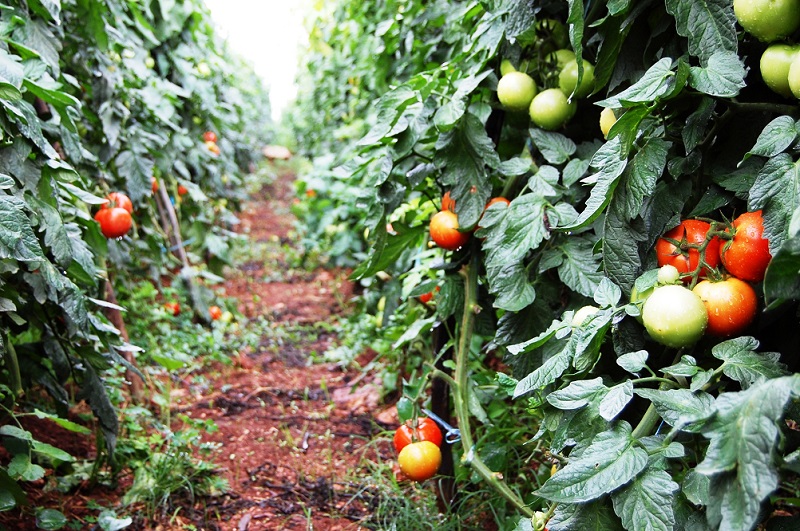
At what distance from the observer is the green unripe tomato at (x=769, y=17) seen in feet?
2.75

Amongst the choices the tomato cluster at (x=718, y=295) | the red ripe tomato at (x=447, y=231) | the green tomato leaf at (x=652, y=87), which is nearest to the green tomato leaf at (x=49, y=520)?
the red ripe tomato at (x=447, y=231)

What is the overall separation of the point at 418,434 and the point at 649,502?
0.84 metres

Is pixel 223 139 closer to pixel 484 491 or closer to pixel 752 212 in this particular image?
pixel 484 491

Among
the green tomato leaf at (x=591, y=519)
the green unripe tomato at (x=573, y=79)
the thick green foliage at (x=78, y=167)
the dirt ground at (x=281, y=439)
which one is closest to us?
the green tomato leaf at (x=591, y=519)

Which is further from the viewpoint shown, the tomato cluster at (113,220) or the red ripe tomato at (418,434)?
the tomato cluster at (113,220)

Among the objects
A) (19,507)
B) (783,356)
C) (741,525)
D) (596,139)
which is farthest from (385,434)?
(741,525)

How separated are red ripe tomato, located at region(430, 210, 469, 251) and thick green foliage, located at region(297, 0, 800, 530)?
0.05m

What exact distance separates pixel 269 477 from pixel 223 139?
12.1ft

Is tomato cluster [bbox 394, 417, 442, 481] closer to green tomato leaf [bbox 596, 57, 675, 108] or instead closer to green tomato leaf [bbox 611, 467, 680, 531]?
green tomato leaf [bbox 611, 467, 680, 531]

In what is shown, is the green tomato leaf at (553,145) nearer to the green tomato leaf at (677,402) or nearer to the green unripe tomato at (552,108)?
the green unripe tomato at (552,108)

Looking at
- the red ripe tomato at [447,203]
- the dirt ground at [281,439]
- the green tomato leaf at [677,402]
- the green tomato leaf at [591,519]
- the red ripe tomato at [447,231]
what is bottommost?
the dirt ground at [281,439]

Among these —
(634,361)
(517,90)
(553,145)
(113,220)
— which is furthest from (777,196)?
(113,220)

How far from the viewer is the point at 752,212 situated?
90 cm

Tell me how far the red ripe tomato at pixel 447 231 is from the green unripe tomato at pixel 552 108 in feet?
1.01
